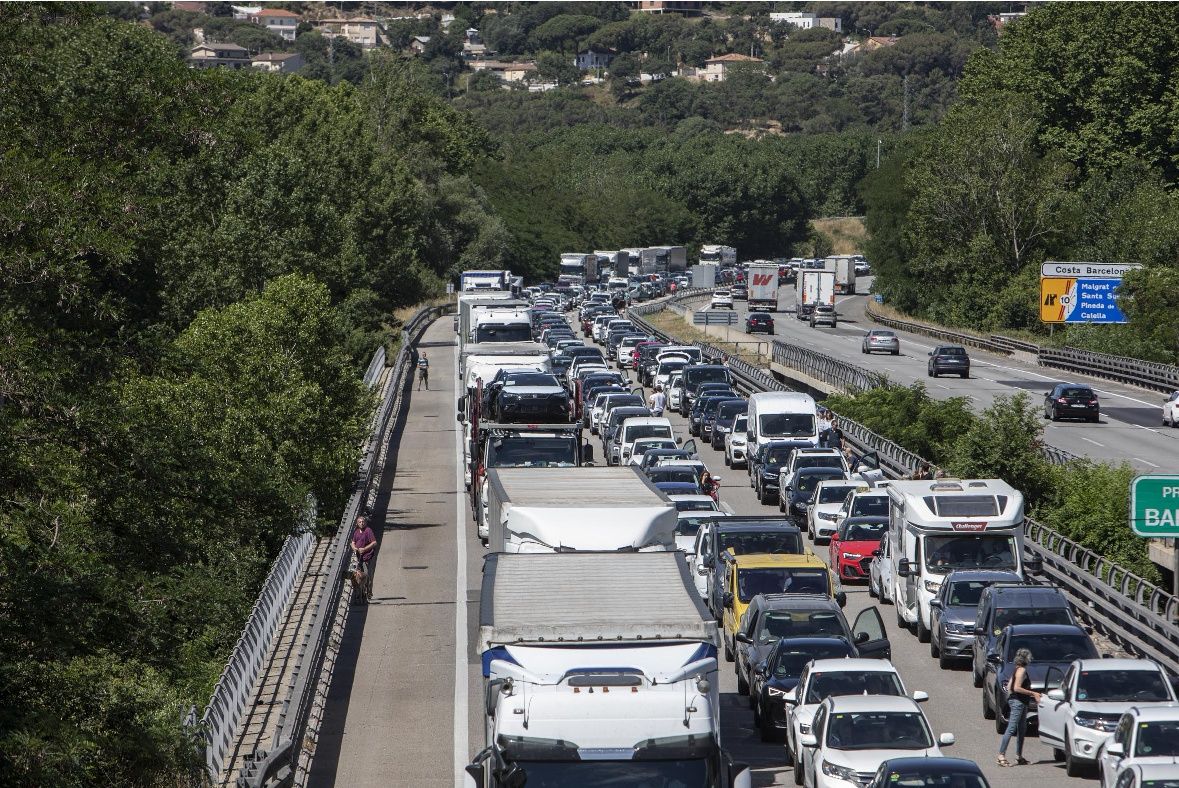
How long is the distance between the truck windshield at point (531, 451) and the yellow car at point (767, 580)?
22.5ft

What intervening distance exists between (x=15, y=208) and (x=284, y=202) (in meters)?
42.9

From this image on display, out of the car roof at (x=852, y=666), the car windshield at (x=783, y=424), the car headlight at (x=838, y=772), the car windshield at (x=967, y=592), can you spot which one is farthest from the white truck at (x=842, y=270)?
the car headlight at (x=838, y=772)

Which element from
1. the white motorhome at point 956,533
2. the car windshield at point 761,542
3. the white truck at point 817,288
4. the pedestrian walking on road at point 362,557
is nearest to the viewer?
the white motorhome at point 956,533

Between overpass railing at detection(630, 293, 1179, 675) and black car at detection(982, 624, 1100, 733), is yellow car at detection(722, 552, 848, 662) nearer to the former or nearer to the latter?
black car at detection(982, 624, 1100, 733)

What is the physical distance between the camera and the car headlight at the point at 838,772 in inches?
690

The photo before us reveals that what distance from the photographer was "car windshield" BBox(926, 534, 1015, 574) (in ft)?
89.4

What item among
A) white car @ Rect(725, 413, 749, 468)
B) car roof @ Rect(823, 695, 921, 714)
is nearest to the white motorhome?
car roof @ Rect(823, 695, 921, 714)

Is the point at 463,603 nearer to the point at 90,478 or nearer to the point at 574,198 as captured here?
the point at 90,478

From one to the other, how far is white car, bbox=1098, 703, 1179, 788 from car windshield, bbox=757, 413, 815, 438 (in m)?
27.1

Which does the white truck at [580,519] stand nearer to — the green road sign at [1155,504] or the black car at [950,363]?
the green road sign at [1155,504]

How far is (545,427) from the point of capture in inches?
1323

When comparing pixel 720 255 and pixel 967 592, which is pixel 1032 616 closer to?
pixel 967 592

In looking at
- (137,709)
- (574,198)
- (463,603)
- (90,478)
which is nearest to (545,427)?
(463,603)

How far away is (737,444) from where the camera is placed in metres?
48.0
